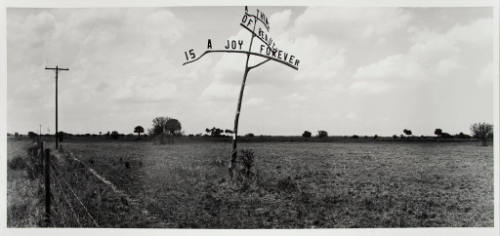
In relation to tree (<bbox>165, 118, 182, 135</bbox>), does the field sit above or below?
below

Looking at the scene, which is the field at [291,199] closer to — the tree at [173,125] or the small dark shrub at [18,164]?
the tree at [173,125]

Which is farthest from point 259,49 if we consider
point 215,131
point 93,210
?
point 93,210

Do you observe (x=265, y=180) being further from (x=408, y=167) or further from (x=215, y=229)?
(x=408, y=167)

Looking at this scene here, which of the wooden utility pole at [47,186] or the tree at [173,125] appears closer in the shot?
the wooden utility pole at [47,186]

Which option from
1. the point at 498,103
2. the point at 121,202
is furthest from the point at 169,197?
the point at 498,103

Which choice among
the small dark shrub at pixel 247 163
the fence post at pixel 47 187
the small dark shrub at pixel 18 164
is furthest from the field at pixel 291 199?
the small dark shrub at pixel 18 164

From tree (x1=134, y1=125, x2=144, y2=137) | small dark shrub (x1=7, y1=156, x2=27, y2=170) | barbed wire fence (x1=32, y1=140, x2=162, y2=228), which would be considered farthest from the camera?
tree (x1=134, y1=125, x2=144, y2=137)

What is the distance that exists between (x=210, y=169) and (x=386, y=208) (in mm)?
5128

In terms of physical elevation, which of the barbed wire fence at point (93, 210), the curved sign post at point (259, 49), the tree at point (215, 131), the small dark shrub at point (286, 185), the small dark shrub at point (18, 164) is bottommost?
the barbed wire fence at point (93, 210)

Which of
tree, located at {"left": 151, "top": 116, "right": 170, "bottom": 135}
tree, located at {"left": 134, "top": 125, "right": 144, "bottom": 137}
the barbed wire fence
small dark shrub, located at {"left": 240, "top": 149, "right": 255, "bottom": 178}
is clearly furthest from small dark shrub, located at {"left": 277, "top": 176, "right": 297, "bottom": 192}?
tree, located at {"left": 134, "top": 125, "right": 144, "bottom": 137}

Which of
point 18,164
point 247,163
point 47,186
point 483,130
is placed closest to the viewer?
point 47,186

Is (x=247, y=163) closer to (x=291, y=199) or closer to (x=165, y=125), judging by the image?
(x=291, y=199)

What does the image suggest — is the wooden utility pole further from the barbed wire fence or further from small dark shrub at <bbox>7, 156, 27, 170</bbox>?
small dark shrub at <bbox>7, 156, 27, 170</bbox>

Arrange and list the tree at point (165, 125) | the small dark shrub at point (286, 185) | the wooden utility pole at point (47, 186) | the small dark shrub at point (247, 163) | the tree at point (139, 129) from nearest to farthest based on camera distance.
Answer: the wooden utility pole at point (47, 186) < the small dark shrub at point (286, 185) < the small dark shrub at point (247, 163) < the tree at point (165, 125) < the tree at point (139, 129)
